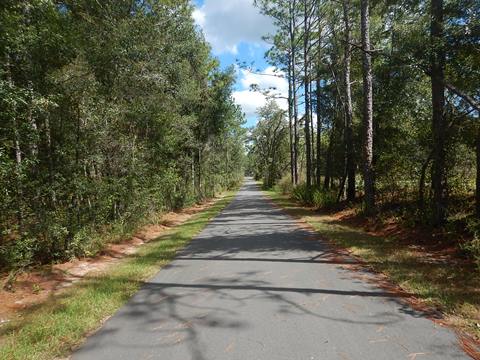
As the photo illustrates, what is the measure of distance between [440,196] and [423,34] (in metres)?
4.16

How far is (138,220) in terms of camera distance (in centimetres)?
1326

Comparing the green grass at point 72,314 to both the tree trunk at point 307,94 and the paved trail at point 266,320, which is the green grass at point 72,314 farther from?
the tree trunk at point 307,94

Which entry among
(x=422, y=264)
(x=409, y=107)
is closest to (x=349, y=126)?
(x=409, y=107)

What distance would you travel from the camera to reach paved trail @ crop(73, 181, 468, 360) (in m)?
3.74

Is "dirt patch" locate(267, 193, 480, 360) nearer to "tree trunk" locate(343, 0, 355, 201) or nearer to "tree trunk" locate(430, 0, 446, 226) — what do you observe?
"tree trunk" locate(430, 0, 446, 226)

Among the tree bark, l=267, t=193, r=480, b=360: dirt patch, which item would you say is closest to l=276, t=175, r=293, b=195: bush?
the tree bark

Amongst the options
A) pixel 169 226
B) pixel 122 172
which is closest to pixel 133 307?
pixel 122 172

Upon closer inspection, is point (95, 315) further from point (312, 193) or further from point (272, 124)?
point (272, 124)

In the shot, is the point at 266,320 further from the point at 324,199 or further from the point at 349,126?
the point at 324,199

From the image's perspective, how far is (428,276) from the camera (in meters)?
6.16

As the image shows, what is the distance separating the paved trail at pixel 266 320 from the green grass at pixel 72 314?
237mm

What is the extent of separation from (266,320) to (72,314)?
2.63 meters

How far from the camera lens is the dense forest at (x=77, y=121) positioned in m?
7.04

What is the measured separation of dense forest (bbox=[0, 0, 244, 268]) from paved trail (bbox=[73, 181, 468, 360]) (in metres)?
3.06
